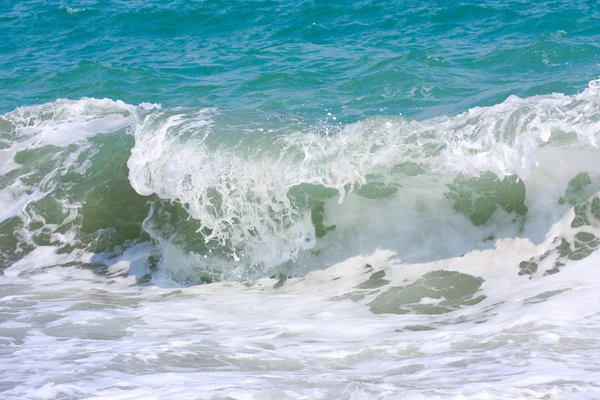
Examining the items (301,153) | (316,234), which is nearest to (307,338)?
(316,234)

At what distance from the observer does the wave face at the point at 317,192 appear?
6.39m

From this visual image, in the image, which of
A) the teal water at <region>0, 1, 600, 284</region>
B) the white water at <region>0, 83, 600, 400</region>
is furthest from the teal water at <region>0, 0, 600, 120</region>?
the white water at <region>0, 83, 600, 400</region>

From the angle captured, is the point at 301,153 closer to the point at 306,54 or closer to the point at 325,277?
the point at 325,277

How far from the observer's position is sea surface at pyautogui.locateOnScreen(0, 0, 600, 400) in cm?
387

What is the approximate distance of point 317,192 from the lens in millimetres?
6891

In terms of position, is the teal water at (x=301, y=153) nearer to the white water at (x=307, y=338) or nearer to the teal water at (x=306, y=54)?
the teal water at (x=306, y=54)

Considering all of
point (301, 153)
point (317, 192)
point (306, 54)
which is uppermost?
point (306, 54)

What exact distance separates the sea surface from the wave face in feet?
0.07

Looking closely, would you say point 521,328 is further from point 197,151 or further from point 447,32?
point 447,32

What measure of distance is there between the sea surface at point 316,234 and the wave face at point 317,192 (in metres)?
0.02

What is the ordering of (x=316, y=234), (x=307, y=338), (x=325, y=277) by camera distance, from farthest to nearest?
(x=316, y=234)
(x=325, y=277)
(x=307, y=338)

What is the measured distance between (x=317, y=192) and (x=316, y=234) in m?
0.41

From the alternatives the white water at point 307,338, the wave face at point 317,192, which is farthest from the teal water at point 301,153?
the white water at point 307,338

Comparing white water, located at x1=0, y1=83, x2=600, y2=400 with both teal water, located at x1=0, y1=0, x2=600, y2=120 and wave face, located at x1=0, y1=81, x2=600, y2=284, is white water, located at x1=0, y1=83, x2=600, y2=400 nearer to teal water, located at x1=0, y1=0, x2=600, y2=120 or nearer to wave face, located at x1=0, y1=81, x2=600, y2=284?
wave face, located at x1=0, y1=81, x2=600, y2=284
